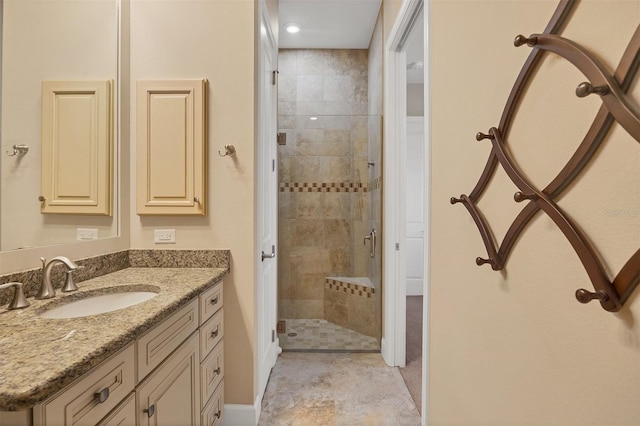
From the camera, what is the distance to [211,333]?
1589mm

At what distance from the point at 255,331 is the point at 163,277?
1.94ft

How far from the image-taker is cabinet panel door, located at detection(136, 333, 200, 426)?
104cm

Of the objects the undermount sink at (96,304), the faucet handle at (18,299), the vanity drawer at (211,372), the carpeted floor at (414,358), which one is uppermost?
the faucet handle at (18,299)

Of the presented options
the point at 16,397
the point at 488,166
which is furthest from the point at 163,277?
the point at 488,166

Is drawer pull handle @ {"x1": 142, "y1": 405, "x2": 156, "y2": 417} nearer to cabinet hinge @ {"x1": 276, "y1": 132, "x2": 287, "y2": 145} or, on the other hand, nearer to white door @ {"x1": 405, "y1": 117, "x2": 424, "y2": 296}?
cabinet hinge @ {"x1": 276, "y1": 132, "x2": 287, "y2": 145}

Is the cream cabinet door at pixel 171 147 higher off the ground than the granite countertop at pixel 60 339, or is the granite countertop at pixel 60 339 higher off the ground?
the cream cabinet door at pixel 171 147

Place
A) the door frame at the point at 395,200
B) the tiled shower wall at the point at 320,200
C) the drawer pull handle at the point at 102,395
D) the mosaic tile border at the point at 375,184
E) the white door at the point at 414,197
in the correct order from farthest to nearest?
the white door at the point at 414,197 → the tiled shower wall at the point at 320,200 → the mosaic tile border at the point at 375,184 → the door frame at the point at 395,200 → the drawer pull handle at the point at 102,395

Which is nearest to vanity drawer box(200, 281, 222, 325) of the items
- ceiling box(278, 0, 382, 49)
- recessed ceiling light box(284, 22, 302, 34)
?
ceiling box(278, 0, 382, 49)

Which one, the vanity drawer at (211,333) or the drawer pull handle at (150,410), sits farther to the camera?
the vanity drawer at (211,333)

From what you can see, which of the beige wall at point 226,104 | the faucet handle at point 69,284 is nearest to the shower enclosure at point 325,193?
the beige wall at point 226,104

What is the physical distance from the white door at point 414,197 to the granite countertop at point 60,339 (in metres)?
3.39

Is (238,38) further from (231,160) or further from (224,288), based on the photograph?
(224,288)

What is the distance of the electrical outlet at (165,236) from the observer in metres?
1.82

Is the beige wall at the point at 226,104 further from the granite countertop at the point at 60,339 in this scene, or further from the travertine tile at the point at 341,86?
the travertine tile at the point at 341,86
